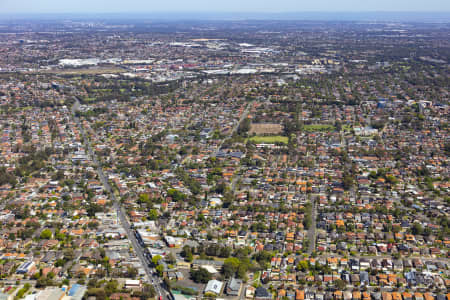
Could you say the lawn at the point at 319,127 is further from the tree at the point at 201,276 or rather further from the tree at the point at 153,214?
the tree at the point at 201,276

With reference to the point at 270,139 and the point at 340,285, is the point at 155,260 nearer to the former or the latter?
the point at 340,285

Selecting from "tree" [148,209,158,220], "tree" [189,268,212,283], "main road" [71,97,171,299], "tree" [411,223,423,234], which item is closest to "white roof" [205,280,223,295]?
"tree" [189,268,212,283]

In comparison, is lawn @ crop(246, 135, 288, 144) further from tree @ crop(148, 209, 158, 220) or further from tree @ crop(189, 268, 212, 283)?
tree @ crop(189, 268, 212, 283)

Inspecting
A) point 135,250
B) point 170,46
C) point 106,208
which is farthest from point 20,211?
point 170,46

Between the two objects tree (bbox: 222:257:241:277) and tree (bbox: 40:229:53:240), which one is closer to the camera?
tree (bbox: 222:257:241:277)

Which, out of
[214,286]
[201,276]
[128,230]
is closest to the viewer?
[214,286]

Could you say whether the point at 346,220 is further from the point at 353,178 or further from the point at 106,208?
the point at 106,208

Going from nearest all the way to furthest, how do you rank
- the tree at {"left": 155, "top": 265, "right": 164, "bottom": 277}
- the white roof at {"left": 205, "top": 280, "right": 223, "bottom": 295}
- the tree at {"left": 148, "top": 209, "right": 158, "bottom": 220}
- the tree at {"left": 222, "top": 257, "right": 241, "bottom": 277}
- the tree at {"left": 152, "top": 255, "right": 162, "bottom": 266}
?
1. the white roof at {"left": 205, "top": 280, "right": 223, "bottom": 295}
2. the tree at {"left": 222, "top": 257, "right": 241, "bottom": 277}
3. the tree at {"left": 155, "top": 265, "right": 164, "bottom": 277}
4. the tree at {"left": 152, "top": 255, "right": 162, "bottom": 266}
5. the tree at {"left": 148, "top": 209, "right": 158, "bottom": 220}

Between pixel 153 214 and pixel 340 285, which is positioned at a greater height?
pixel 153 214

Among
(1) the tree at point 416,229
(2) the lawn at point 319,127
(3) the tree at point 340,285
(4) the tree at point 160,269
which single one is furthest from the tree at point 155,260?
(2) the lawn at point 319,127

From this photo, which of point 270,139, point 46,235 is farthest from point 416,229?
point 46,235
